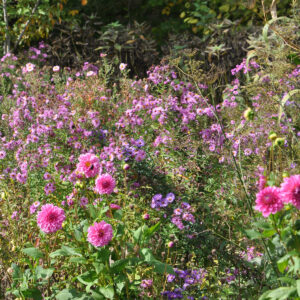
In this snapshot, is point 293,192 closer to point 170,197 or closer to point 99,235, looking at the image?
point 99,235

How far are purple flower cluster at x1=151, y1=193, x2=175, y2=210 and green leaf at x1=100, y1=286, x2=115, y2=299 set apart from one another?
60 centimetres

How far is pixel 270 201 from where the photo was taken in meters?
1.57

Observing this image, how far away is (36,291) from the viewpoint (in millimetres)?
2025

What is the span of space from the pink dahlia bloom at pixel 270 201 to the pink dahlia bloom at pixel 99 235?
0.68 meters

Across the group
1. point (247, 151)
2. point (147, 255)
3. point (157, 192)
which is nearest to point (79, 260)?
point (147, 255)

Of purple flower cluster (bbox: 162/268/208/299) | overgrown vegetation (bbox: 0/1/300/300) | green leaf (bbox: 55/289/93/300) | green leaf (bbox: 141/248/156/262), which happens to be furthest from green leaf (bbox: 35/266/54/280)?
purple flower cluster (bbox: 162/268/208/299)

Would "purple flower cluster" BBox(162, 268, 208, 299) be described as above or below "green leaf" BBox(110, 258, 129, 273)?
below

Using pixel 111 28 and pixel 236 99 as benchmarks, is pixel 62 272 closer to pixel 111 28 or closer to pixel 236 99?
pixel 236 99

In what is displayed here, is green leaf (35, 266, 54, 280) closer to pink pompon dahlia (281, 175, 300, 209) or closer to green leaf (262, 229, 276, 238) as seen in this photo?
green leaf (262, 229, 276, 238)

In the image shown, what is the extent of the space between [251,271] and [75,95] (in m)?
2.71

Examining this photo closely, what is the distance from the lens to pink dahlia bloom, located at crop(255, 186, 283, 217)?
156cm

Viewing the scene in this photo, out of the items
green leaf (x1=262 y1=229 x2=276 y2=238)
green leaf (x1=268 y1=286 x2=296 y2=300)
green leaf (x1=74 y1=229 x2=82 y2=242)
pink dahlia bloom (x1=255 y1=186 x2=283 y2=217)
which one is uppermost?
pink dahlia bloom (x1=255 y1=186 x2=283 y2=217)

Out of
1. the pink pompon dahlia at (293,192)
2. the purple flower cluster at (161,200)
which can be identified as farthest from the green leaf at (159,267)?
the pink pompon dahlia at (293,192)

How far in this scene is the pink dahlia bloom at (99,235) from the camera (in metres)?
1.85
